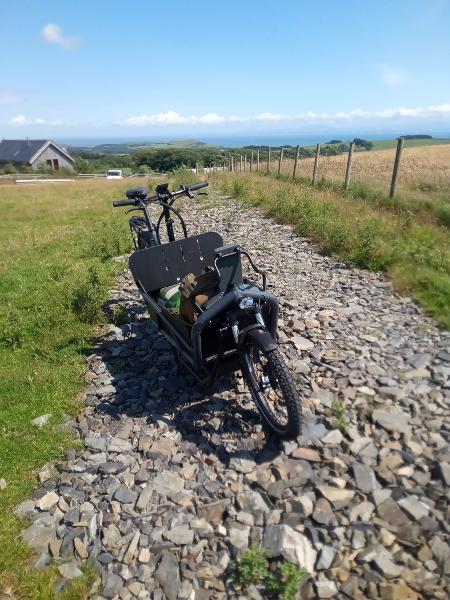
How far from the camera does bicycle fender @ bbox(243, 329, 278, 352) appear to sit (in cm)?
316

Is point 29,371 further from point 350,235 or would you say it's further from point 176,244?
point 350,235

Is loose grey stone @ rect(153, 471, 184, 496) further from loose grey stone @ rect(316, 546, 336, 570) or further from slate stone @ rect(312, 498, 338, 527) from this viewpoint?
loose grey stone @ rect(316, 546, 336, 570)

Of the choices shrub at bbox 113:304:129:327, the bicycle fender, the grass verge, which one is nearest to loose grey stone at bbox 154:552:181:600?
the bicycle fender

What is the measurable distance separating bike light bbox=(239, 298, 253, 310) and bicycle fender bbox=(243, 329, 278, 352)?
8.4 inches

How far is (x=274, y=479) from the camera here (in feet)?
10.2

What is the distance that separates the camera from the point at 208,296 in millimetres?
3855

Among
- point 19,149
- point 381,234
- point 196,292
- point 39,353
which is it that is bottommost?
point 39,353

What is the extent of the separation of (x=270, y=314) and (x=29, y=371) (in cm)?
349

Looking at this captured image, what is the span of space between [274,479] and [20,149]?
90.1 metres

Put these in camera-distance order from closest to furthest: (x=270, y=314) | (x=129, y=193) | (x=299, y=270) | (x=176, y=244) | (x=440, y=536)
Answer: (x=440, y=536) → (x=270, y=314) → (x=176, y=244) → (x=129, y=193) → (x=299, y=270)

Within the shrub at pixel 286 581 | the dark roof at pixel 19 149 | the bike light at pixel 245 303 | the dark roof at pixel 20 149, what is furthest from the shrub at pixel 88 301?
the dark roof at pixel 19 149

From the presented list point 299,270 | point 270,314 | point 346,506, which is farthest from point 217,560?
point 299,270

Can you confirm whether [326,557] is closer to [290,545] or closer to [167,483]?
[290,545]

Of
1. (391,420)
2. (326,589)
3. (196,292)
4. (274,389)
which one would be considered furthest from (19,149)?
(326,589)
